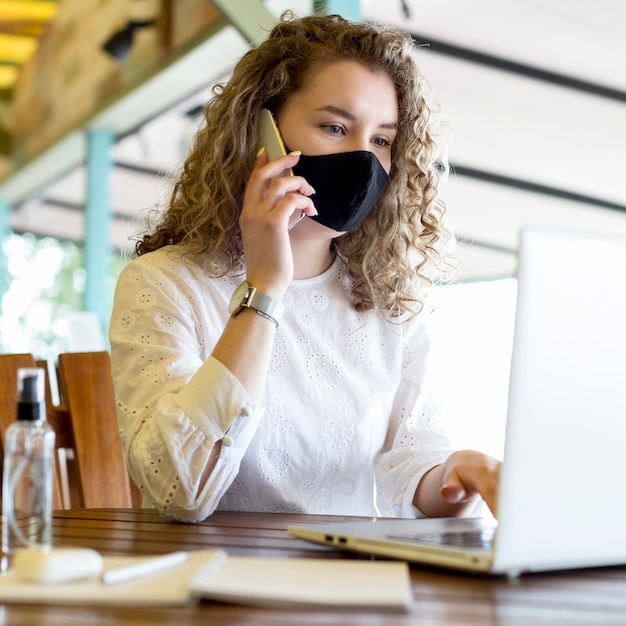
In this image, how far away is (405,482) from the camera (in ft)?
5.10

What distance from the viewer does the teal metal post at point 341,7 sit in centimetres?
267

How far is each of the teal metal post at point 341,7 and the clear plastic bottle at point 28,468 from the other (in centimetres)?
205

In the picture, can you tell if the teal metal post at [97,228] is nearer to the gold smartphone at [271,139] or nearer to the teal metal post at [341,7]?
the teal metal post at [341,7]

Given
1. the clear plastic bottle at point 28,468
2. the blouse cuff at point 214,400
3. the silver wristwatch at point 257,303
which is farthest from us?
the silver wristwatch at point 257,303

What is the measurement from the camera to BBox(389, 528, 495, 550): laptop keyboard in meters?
0.89

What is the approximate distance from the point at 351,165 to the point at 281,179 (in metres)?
0.17

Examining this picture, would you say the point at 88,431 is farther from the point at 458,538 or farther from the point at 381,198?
the point at 458,538

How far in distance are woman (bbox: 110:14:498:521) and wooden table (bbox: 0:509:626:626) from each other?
0.65 ft

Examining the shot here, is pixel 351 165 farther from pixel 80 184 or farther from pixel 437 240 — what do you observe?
pixel 80 184

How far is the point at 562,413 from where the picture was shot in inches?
30.5

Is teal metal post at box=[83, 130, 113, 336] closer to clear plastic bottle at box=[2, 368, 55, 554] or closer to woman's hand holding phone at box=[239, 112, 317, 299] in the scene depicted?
woman's hand holding phone at box=[239, 112, 317, 299]

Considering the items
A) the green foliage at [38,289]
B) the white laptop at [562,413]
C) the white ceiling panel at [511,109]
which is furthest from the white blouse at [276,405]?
the green foliage at [38,289]

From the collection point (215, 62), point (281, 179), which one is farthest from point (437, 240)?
point (215, 62)

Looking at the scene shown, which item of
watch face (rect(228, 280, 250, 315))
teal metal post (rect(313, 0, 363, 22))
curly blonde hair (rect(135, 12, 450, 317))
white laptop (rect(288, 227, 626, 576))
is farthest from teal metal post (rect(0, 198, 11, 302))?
white laptop (rect(288, 227, 626, 576))
